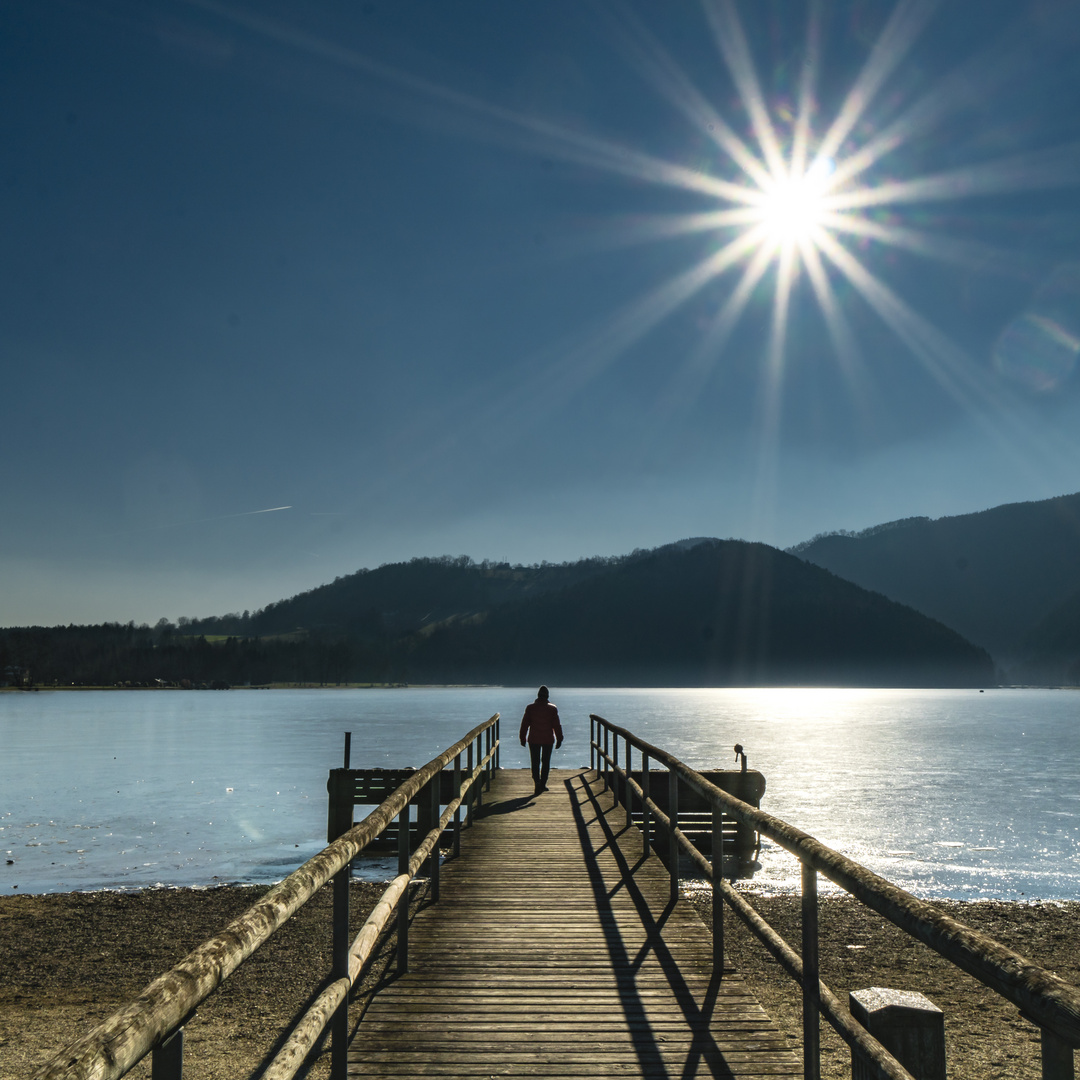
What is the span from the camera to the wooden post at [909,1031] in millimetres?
2631

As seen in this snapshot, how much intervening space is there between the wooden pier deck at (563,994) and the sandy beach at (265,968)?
1.81 meters

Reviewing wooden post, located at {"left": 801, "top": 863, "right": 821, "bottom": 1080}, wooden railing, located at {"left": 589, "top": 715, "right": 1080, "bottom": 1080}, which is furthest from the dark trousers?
wooden post, located at {"left": 801, "top": 863, "right": 821, "bottom": 1080}

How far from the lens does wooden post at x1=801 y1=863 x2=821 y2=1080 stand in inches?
119

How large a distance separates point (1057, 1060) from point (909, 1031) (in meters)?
1.30

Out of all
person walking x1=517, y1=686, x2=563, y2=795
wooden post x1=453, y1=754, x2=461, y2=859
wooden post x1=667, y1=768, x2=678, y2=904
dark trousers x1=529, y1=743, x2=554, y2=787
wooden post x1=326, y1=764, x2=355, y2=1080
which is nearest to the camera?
wooden post x1=326, y1=764, x2=355, y2=1080

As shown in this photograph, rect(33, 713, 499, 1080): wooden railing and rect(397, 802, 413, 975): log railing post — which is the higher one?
rect(33, 713, 499, 1080): wooden railing

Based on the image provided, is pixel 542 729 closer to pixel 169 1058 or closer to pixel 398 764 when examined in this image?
pixel 169 1058

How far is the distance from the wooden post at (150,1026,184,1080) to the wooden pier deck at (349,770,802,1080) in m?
2.49

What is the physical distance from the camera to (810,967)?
309 centimetres

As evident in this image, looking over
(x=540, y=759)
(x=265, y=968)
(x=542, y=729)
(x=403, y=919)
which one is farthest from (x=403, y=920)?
(x=540, y=759)

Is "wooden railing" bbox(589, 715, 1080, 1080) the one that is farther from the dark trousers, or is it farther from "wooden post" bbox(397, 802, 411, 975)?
the dark trousers

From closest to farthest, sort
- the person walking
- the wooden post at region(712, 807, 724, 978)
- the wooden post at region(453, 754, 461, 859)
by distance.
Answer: the wooden post at region(712, 807, 724, 978) < the wooden post at region(453, 754, 461, 859) < the person walking

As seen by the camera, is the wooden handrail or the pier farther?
the wooden handrail

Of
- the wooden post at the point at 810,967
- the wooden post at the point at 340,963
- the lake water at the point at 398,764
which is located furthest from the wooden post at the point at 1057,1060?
the lake water at the point at 398,764
